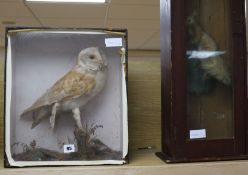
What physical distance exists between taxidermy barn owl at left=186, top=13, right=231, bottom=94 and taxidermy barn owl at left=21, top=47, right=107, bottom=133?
19 centimetres

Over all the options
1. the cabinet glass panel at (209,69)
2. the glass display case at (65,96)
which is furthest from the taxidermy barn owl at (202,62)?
the glass display case at (65,96)

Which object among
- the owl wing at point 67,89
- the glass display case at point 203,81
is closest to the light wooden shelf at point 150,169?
the glass display case at point 203,81

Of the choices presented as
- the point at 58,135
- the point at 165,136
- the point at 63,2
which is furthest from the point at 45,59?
the point at 63,2

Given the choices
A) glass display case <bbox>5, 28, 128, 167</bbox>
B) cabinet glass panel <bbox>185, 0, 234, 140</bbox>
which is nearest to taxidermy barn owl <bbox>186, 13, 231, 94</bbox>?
cabinet glass panel <bbox>185, 0, 234, 140</bbox>

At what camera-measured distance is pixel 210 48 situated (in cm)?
72

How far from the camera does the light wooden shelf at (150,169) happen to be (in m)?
0.62

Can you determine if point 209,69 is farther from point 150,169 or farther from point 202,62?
point 150,169

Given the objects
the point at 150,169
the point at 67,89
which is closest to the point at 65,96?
the point at 67,89

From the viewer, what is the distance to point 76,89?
2.22 ft

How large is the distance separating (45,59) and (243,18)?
0.45m

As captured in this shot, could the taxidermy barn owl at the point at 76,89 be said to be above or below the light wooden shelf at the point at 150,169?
above

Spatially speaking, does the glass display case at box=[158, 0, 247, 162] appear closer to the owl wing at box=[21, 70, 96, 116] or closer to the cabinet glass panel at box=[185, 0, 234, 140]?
the cabinet glass panel at box=[185, 0, 234, 140]

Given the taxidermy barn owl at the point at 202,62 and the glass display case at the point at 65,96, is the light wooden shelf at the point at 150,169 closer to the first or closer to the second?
the glass display case at the point at 65,96

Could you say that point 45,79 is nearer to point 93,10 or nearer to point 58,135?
point 58,135
